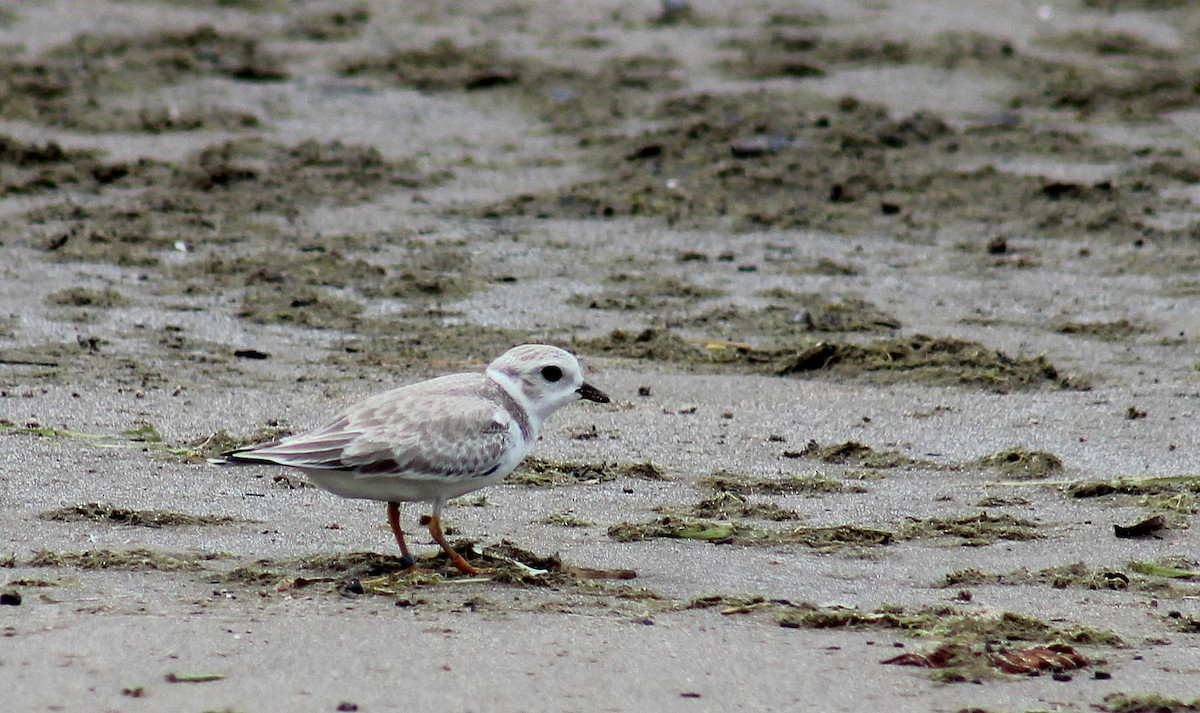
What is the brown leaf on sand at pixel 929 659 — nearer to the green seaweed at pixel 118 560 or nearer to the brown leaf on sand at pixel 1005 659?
the brown leaf on sand at pixel 1005 659

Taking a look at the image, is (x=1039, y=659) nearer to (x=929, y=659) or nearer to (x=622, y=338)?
(x=929, y=659)

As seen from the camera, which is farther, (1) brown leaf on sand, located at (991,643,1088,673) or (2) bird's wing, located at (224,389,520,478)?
(2) bird's wing, located at (224,389,520,478)

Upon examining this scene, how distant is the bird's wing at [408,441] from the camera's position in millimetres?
4945

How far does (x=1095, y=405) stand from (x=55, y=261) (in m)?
5.41

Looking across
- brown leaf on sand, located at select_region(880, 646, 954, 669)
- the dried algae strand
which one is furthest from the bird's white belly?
brown leaf on sand, located at select_region(880, 646, 954, 669)

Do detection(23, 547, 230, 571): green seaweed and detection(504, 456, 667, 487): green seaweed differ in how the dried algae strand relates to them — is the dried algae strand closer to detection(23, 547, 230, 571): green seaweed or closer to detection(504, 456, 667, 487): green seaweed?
detection(23, 547, 230, 571): green seaweed

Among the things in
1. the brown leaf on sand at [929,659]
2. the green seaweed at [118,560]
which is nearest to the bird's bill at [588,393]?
the green seaweed at [118,560]

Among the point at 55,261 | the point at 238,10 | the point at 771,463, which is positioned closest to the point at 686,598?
the point at 771,463

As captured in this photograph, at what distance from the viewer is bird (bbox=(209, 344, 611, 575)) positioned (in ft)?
16.3

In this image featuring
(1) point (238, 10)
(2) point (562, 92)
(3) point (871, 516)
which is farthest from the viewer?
(1) point (238, 10)

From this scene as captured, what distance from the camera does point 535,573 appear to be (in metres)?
4.92

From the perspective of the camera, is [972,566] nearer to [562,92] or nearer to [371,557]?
[371,557]

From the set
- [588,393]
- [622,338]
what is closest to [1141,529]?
[588,393]

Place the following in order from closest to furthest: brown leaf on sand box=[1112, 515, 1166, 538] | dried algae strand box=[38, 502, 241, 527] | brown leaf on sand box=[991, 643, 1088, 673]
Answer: brown leaf on sand box=[991, 643, 1088, 673], dried algae strand box=[38, 502, 241, 527], brown leaf on sand box=[1112, 515, 1166, 538]
